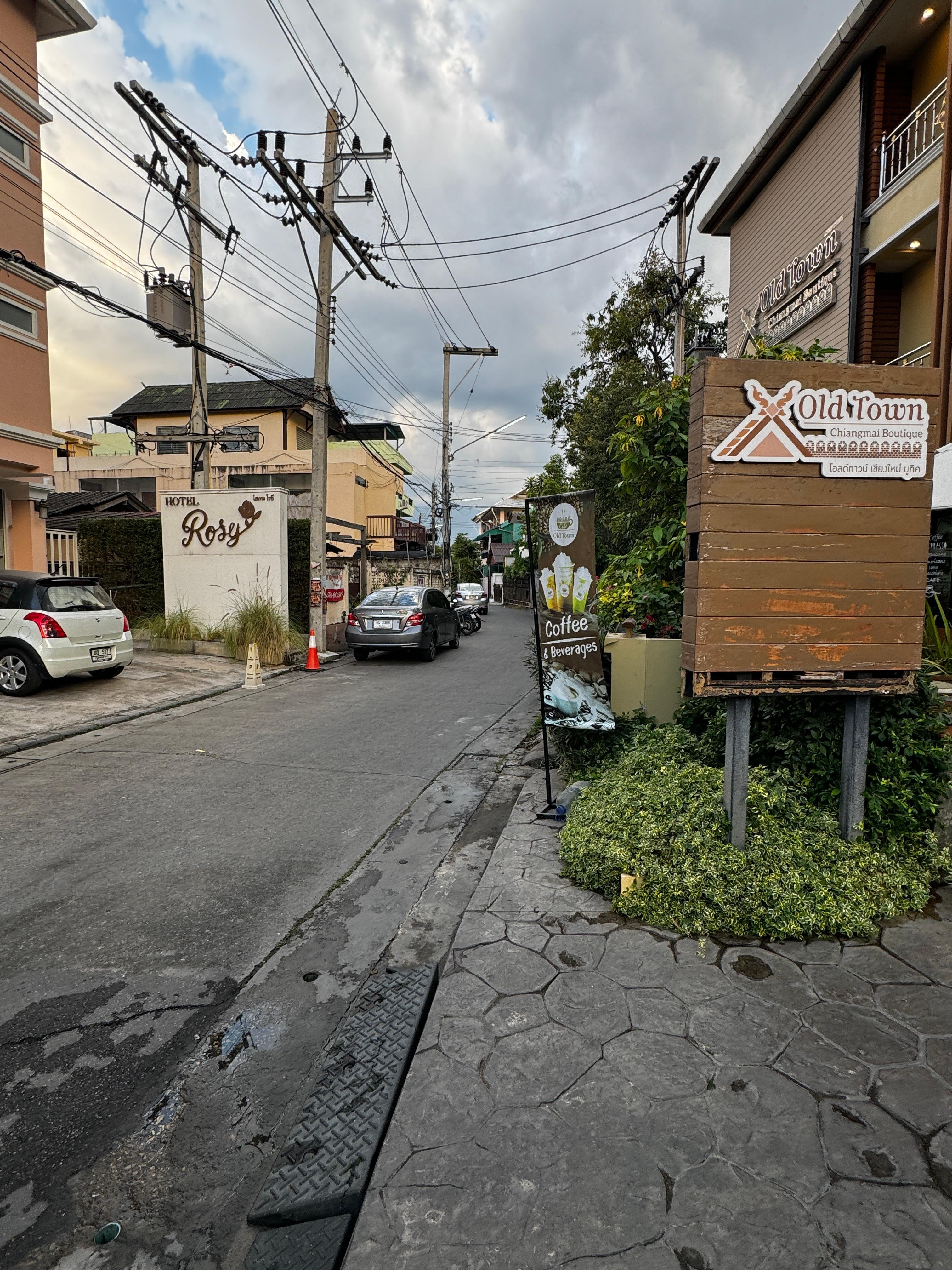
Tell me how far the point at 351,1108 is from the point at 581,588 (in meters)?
3.29

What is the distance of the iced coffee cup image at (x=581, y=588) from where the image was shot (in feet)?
15.8

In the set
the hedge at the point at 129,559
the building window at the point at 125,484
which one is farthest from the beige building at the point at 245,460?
the hedge at the point at 129,559

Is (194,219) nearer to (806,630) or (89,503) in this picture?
(89,503)

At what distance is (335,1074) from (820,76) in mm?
15487

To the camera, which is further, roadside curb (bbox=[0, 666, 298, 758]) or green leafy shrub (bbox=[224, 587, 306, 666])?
green leafy shrub (bbox=[224, 587, 306, 666])

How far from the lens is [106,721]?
828 centimetres

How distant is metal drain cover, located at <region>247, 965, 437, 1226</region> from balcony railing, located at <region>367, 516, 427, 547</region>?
28772 mm

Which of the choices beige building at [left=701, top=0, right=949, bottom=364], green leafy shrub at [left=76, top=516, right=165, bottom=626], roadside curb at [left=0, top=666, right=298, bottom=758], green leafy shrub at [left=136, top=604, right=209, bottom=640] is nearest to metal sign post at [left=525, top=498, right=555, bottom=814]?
roadside curb at [left=0, top=666, right=298, bottom=758]

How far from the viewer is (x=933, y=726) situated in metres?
3.83

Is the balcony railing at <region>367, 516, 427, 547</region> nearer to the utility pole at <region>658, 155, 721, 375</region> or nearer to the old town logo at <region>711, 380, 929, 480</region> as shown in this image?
the utility pole at <region>658, 155, 721, 375</region>

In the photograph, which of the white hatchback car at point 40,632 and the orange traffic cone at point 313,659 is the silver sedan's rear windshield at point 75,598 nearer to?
the white hatchback car at point 40,632

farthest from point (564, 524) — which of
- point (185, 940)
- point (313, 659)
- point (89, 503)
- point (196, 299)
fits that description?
point (89, 503)

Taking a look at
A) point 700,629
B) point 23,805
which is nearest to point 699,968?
point 700,629

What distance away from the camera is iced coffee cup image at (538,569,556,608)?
16.1 feet
